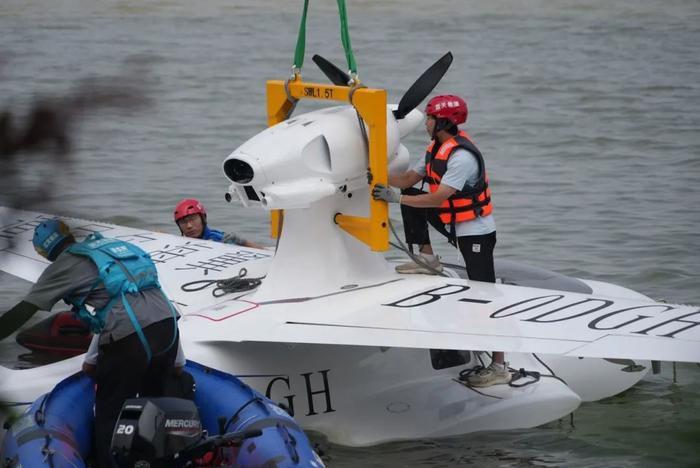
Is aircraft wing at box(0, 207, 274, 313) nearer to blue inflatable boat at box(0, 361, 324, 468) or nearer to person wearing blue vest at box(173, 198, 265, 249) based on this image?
person wearing blue vest at box(173, 198, 265, 249)

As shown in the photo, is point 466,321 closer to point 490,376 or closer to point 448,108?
point 490,376

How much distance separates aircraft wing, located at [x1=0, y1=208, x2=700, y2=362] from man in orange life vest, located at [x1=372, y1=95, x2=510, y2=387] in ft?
0.88

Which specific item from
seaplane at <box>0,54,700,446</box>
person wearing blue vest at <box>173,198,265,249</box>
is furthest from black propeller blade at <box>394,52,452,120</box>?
person wearing blue vest at <box>173,198,265,249</box>

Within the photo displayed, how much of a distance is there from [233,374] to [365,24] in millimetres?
24957

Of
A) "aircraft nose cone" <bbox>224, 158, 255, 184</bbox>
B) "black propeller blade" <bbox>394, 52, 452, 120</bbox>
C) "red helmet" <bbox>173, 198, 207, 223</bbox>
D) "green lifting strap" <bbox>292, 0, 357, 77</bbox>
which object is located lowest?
"red helmet" <bbox>173, 198, 207, 223</bbox>

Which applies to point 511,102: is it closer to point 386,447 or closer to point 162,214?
point 162,214

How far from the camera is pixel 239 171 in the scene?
6781 millimetres

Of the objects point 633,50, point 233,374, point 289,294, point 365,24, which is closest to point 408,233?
point 289,294

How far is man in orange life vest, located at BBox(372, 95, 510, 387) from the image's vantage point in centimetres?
712

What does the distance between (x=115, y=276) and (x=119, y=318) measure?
0.20 m

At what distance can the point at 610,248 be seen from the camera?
13.5 m

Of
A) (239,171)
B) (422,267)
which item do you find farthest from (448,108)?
(239,171)

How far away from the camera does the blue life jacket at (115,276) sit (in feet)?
17.3

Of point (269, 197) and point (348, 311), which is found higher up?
point (269, 197)
